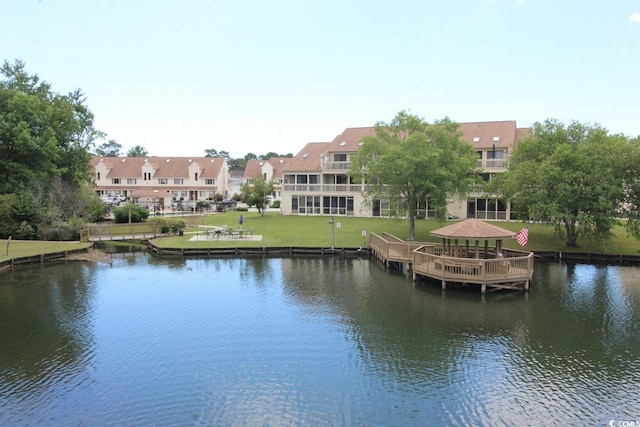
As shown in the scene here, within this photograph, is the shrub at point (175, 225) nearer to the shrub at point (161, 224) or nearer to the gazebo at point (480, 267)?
the shrub at point (161, 224)

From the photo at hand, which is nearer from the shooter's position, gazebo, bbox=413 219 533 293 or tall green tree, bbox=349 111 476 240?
gazebo, bbox=413 219 533 293

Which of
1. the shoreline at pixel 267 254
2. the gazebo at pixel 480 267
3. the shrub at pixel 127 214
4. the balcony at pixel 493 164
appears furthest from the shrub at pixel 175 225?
the balcony at pixel 493 164

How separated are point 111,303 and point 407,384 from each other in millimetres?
14905

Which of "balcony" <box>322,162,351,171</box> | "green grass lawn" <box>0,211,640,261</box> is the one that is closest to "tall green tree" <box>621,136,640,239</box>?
"green grass lawn" <box>0,211,640,261</box>

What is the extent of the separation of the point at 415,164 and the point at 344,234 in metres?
9.73

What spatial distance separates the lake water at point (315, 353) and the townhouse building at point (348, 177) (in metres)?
23.0

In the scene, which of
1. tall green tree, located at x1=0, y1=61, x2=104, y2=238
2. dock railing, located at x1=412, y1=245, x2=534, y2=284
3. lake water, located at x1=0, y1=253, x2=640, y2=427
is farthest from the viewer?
tall green tree, located at x1=0, y1=61, x2=104, y2=238

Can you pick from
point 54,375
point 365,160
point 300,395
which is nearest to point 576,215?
point 365,160

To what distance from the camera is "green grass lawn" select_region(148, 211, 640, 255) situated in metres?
35.1

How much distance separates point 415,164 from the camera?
113 feet

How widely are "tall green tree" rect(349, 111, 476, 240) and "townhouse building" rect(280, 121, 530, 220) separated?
1126cm

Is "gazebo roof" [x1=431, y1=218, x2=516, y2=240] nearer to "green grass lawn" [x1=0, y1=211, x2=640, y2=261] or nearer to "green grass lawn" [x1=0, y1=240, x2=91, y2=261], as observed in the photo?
"green grass lawn" [x1=0, y1=211, x2=640, y2=261]

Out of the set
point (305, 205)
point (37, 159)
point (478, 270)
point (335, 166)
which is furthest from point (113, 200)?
point (478, 270)

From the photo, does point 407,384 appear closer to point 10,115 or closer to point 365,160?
point 365,160
